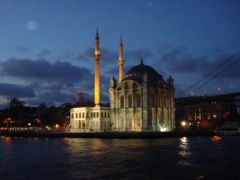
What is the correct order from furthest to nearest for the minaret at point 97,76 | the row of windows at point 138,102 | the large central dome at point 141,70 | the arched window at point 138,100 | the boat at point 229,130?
1. the minaret at point 97,76
2. the large central dome at point 141,70
3. the boat at point 229,130
4. the row of windows at point 138,102
5. the arched window at point 138,100

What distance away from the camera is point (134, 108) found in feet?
266

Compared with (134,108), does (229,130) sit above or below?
below

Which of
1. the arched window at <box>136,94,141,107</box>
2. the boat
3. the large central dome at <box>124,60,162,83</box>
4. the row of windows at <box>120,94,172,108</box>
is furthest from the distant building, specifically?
the arched window at <box>136,94,141,107</box>

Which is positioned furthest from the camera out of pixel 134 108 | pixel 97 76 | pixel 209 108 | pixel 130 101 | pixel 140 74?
→ pixel 209 108

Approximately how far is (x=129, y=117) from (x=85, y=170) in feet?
186

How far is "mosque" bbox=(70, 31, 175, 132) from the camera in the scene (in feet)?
264

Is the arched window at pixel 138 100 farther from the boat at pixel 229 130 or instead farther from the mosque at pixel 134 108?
the boat at pixel 229 130

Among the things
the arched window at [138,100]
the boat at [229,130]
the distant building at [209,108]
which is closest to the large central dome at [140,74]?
the arched window at [138,100]

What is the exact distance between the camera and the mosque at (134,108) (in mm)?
80375

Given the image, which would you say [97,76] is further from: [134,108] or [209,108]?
[209,108]

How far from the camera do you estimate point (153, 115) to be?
3201 inches

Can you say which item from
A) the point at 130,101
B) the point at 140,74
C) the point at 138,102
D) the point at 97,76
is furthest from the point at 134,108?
the point at 97,76

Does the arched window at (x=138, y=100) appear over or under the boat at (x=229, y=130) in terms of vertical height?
over

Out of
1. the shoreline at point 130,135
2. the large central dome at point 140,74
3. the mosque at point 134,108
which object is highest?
the large central dome at point 140,74
